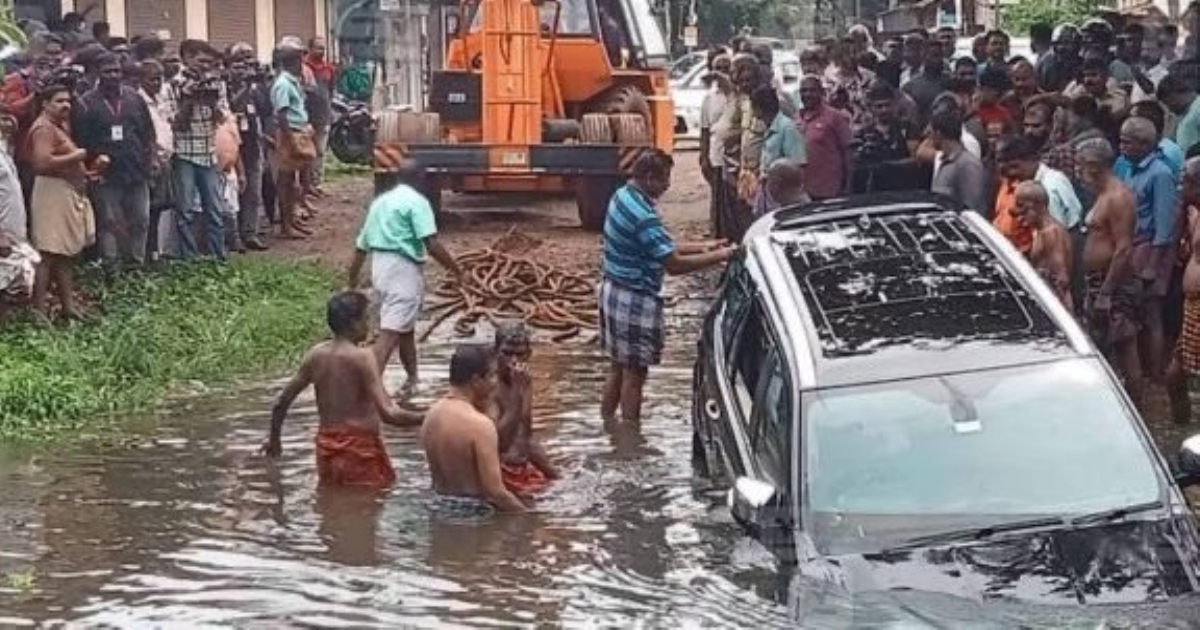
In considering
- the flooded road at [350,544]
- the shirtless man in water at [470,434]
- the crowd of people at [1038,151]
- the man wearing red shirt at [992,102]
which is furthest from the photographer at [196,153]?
the shirtless man in water at [470,434]

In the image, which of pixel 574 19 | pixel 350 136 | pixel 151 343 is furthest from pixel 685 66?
pixel 151 343

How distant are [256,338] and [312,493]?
15.2 feet

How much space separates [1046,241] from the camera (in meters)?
10.8

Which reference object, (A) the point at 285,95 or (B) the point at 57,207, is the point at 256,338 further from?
(A) the point at 285,95

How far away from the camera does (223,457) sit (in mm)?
11484

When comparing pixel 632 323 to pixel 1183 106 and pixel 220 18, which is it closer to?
pixel 1183 106

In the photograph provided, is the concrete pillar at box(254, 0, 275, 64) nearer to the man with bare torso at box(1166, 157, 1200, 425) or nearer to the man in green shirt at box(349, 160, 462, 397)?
the man in green shirt at box(349, 160, 462, 397)

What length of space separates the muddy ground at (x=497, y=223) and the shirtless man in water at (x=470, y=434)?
819cm

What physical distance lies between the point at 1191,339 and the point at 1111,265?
586mm

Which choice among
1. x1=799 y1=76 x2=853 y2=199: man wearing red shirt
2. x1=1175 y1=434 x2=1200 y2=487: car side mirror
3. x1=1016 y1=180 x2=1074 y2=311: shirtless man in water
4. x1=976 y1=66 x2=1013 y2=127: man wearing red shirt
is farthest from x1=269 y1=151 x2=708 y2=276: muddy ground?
x1=1175 y1=434 x2=1200 y2=487: car side mirror

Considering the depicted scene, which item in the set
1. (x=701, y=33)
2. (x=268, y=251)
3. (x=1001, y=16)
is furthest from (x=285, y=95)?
(x=701, y=33)

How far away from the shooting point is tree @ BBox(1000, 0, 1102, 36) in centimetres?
3753

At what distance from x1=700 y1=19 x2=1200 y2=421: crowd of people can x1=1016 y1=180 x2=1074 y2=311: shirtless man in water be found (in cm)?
1

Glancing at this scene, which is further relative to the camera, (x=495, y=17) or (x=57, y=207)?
(x=495, y=17)
